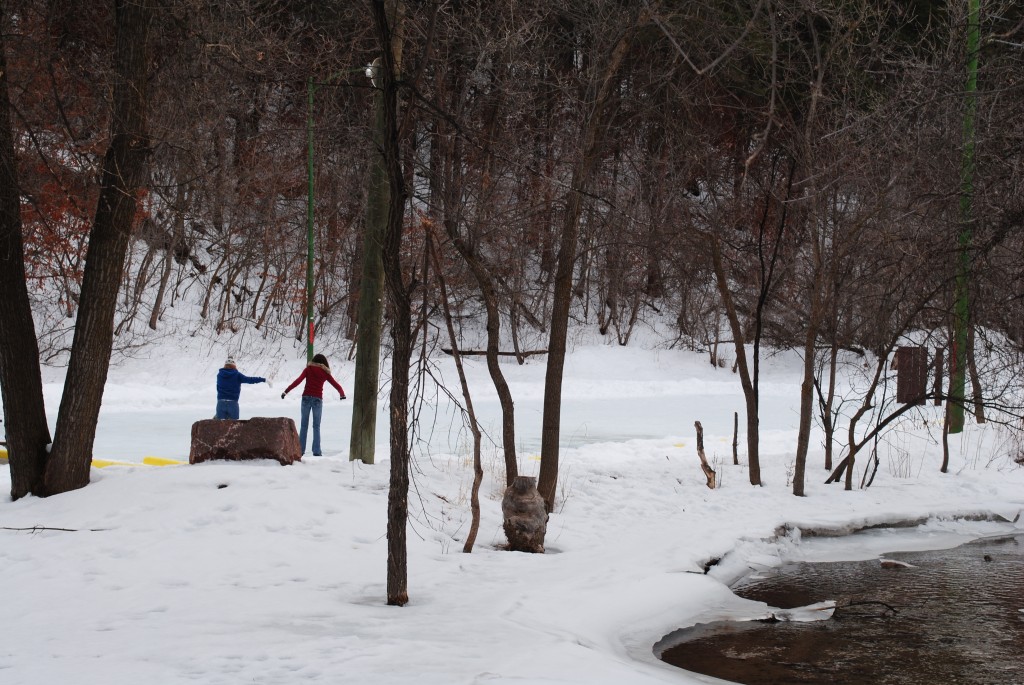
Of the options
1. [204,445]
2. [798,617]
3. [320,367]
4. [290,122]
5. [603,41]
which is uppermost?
[290,122]

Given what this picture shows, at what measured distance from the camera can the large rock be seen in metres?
11.7

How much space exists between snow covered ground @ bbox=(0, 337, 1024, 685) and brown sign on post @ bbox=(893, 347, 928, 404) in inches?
33.7

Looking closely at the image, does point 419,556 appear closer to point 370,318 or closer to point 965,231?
point 370,318

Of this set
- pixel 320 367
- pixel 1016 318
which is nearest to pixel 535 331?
pixel 320 367

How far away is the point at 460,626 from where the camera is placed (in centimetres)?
670

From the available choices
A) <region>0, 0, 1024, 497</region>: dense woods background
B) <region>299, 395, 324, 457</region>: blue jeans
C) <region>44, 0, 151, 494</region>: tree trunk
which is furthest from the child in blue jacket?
<region>44, 0, 151, 494</region>: tree trunk

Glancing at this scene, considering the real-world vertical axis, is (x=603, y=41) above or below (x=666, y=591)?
above

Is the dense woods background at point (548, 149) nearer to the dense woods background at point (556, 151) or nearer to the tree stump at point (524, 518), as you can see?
the dense woods background at point (556, 151)

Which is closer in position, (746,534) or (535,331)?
(746,534)

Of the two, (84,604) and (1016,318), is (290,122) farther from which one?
(84,604)

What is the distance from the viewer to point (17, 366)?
977 centimetres

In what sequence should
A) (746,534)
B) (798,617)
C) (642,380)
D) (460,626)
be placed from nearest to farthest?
(460,626) < (798,617) < (746,534) < (642,380)

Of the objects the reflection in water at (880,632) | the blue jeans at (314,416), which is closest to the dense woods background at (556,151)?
the reflection in water at (880,632)

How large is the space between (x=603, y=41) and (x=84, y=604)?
806 centimetres
